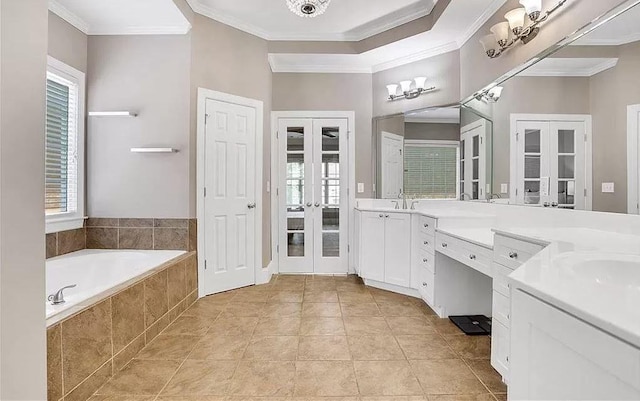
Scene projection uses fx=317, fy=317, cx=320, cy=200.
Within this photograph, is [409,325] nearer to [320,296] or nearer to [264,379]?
[320,296]

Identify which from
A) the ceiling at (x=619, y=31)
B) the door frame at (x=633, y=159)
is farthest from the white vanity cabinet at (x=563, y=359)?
the ceiling at (x=619, y=31)

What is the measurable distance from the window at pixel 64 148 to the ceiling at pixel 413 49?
200cm

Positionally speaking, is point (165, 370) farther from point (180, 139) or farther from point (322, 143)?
point (322, 143)

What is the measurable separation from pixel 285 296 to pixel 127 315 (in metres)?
1.49

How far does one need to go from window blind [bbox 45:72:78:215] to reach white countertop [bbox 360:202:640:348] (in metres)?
3.36

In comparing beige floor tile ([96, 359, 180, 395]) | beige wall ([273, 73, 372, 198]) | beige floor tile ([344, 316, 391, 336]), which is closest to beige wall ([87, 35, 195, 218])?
beige wall ([273, 73, 372, 198])

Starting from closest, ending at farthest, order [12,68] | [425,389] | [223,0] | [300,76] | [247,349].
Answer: [12,68] → [425,389] → [247,349] → [223,0] → [300,76]

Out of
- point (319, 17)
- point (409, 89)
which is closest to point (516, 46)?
point (409, 89)

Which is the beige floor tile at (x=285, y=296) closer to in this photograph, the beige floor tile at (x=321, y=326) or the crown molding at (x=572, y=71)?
the beige floor tile at (x=321, y=326)

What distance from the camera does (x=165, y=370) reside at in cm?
187

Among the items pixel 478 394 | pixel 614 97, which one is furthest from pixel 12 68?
pixel 614 97

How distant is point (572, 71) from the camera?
1818 millimetres

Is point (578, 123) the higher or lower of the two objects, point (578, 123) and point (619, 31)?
the lower

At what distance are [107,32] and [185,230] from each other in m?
1.98
